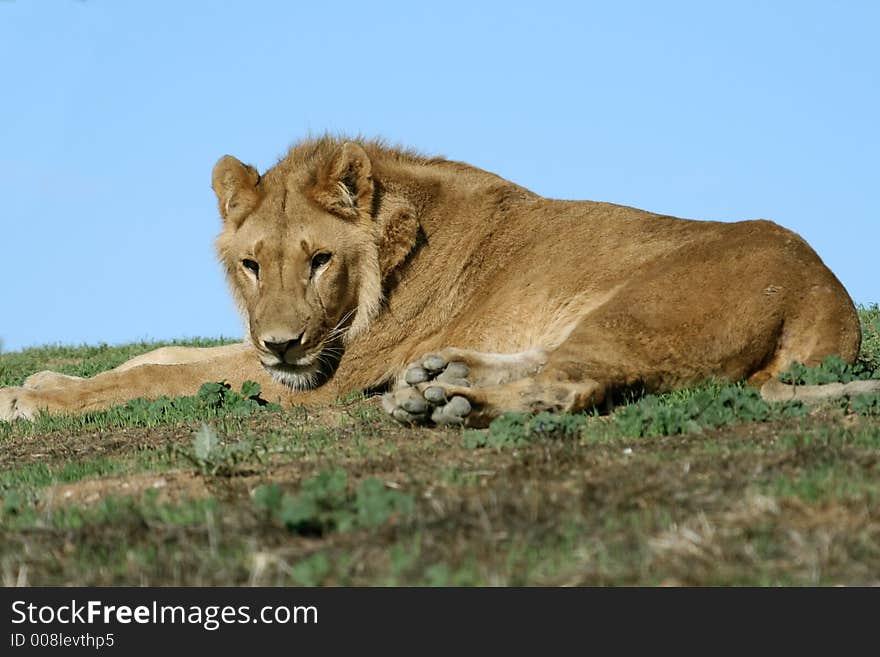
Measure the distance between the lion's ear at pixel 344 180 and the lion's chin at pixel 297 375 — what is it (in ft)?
3.72

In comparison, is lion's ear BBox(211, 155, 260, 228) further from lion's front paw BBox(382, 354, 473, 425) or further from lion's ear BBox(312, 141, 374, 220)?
lion's front paw BBox(382, 354, 473, 425)

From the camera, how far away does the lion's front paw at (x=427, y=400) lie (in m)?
6.81

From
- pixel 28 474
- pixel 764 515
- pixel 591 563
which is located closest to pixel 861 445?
pixel 764 515

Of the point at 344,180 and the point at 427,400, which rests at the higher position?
the point at 344,180

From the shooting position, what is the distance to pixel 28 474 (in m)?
6.64

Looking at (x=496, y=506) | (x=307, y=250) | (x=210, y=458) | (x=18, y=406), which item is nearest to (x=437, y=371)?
(x=307, y=250)

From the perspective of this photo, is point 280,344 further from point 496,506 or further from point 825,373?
point 496,506

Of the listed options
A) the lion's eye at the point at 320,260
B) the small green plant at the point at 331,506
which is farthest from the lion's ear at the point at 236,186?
the small green plant at the point at 331,506

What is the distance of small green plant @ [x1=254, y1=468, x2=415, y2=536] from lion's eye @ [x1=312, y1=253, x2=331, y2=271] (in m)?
4.12

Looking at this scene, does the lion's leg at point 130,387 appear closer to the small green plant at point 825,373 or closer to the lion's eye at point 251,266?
the lion's eye at point 251,266

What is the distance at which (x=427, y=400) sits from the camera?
6859mm

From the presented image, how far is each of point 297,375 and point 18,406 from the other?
8.02ft
